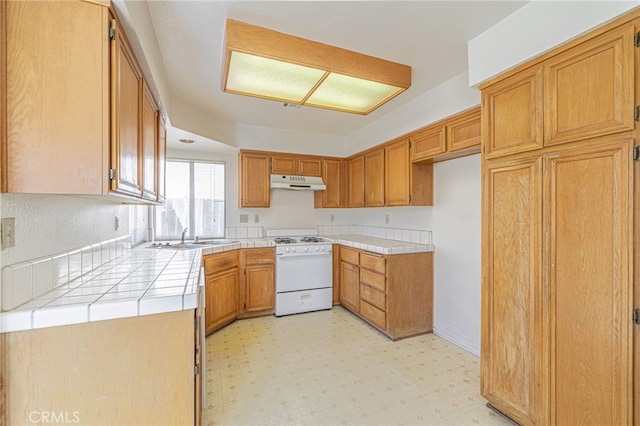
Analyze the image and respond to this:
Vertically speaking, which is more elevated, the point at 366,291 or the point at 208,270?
the point at 208,270

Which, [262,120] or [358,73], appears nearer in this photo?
[358,73]

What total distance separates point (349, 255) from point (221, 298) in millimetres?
1620

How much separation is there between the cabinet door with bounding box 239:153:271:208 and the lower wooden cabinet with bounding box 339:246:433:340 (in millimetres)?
1584

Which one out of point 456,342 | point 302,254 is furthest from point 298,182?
point 456,342

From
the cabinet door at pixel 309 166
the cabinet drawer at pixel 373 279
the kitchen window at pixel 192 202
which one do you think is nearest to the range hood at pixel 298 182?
the cabinet door at pixel 309 166

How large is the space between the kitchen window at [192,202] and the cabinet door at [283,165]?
72cm

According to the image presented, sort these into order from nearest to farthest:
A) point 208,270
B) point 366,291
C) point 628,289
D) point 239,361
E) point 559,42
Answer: point 628,289 → point 559,42 → point 239,361 → point 208,270 → point 366,291

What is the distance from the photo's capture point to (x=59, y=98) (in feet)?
3.53

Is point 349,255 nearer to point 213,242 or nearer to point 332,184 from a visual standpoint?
point 332,184

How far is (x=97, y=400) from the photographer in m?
1.14

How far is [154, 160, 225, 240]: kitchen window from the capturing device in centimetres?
366

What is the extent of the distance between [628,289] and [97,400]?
2.30m

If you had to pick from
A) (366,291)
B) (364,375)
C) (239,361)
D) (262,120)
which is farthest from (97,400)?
(262,120)

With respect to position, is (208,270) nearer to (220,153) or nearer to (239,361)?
(239,361)
